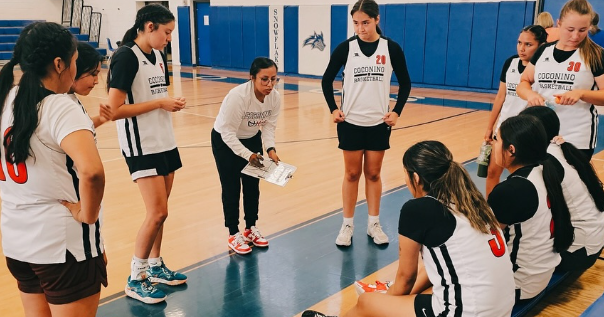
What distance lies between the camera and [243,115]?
3738 millimetres

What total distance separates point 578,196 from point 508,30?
33.1 ft

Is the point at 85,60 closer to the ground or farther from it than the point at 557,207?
farther from it

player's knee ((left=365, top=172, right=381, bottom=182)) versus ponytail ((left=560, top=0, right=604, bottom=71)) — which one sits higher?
ponytail ((left=560, top=0, right=604, bottom=71))

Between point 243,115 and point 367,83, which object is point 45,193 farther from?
point 367,83

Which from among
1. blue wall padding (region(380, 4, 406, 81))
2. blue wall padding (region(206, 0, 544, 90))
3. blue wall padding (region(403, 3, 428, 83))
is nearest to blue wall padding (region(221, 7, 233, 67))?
blue wall padding (region(206, 0, 544, 90))

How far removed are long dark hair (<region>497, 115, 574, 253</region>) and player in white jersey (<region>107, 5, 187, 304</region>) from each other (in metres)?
1.74

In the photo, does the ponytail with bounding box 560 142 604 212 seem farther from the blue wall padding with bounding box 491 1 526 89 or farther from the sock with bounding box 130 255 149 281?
the blue wall padding with bounding box 491 1 526 89

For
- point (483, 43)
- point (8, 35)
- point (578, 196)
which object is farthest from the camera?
point (8, 35)

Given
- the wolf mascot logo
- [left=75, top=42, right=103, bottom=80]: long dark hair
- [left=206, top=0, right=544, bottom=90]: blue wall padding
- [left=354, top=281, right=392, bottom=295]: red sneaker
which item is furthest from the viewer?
the wolf mascot logo

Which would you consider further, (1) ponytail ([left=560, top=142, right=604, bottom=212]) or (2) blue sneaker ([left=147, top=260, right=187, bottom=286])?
(2) blue sneaker ([left=147, top=260, right=187, bottom=286])

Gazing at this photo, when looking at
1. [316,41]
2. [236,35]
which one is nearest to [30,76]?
[316,41]

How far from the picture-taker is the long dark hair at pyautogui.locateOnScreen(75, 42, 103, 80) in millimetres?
2252

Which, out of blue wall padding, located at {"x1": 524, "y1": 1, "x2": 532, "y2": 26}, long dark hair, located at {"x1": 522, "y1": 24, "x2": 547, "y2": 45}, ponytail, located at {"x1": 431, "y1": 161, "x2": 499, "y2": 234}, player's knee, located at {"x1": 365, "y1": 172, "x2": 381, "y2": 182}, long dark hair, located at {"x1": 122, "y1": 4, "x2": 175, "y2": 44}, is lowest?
player's knee, located at {"x1": 365, "y1": 172, "x2": 381, "y2": 182}

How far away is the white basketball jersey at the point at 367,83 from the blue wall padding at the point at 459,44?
9.40 meters
